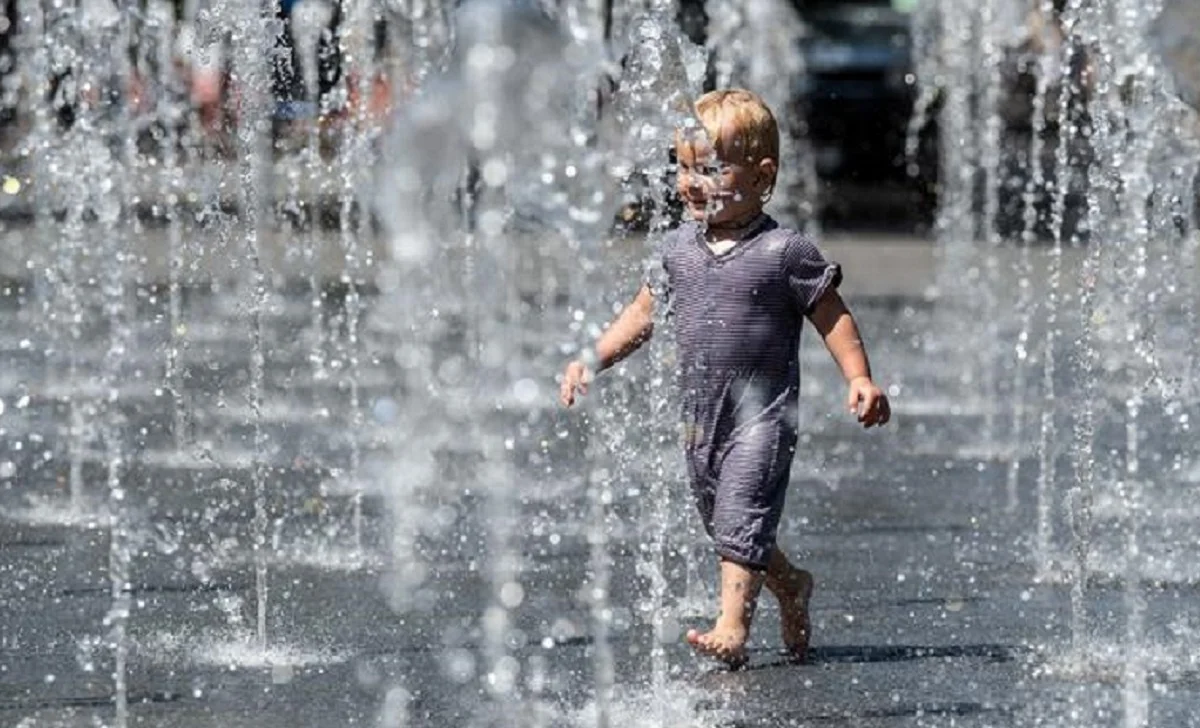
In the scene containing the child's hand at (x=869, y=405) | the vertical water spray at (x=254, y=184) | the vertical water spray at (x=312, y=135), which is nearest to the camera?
the child's hand at (x=869, y=405)

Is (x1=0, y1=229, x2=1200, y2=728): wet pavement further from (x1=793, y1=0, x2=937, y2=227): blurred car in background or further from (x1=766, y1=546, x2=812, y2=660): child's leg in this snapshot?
(x1=793, y1=0, x2=937, y2=227): blurred car in background

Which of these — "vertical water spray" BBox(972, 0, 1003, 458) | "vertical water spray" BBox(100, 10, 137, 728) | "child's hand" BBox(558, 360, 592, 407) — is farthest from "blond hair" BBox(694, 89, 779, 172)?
"vertical water spray" BBox(972, 0, 1003, 458)

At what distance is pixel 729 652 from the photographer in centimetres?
595

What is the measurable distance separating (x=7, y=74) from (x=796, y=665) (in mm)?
18815

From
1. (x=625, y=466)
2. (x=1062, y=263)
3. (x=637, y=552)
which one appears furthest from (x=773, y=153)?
(x=1062, y=263)

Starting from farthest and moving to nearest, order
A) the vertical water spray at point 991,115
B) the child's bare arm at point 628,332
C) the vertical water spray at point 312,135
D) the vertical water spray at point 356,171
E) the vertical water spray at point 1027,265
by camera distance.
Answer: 1. the vertical water spray at point 991,115
2. the vertical water spray at point 312,135
3. the vertical water spray at point 356,171
4. the vertical water spray at point 1027,265
5. the child's bare arm at point 628,332

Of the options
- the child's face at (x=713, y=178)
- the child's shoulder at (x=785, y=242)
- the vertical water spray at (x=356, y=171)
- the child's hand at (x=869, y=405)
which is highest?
the child's face at (x=713, y=178)

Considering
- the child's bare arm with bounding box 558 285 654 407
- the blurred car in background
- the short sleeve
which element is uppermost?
the short sleeve

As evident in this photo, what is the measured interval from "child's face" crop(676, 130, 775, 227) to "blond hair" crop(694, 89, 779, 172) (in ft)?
0.04

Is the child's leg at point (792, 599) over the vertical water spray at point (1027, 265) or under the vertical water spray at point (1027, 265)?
over

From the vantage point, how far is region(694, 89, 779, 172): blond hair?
6.03m

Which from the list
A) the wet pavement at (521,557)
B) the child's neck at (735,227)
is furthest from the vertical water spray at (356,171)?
the child's neck at (735,227)

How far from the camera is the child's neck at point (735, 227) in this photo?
20.1 ft

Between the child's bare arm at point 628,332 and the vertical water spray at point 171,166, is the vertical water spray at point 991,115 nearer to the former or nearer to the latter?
the vertical water spray at point 171,166
